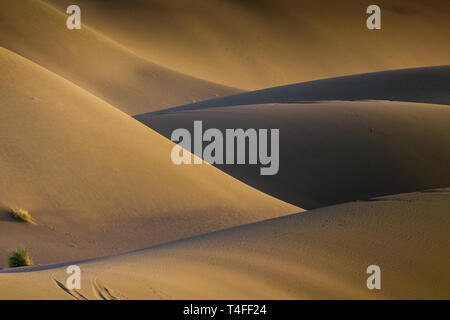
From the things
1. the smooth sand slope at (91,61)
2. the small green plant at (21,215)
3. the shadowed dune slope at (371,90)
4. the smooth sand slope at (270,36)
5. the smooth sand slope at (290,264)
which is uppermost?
the smooth sand slope at (270,36)

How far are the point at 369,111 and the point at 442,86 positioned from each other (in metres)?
6.69

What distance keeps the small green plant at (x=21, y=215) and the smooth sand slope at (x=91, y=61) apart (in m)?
24.8

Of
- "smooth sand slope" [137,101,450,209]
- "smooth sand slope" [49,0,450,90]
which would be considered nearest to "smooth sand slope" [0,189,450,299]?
"smooth sand slope" [137,101,450,209]

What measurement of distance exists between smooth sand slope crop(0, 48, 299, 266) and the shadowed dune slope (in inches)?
440

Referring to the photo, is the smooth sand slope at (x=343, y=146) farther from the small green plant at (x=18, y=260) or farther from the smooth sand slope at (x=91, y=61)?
the smooth sand slope at (x=91, y=61)

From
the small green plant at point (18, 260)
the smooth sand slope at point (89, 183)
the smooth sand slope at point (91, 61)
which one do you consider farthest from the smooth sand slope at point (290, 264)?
the smooth sand slope at point (91, 61)

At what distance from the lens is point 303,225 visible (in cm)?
743

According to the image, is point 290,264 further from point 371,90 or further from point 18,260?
point 371,90

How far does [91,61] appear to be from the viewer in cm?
3694

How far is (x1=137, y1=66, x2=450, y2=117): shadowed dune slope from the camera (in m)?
23.6

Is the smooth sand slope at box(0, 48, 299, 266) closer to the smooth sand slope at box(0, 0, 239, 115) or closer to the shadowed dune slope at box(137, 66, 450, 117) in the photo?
the shadowed dune slope at box(137, 66, 450, 117)

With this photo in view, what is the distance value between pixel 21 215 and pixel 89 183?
1.34 m

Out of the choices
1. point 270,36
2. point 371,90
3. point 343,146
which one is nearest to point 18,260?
point 343,146

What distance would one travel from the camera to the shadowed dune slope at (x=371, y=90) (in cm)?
2364
